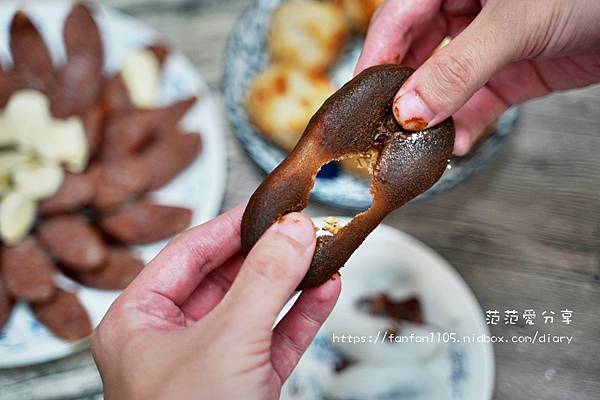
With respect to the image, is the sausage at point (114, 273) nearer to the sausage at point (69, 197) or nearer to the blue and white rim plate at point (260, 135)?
the sausage at point (69, 197)

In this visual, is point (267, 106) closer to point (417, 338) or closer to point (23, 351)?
point (417, 338)

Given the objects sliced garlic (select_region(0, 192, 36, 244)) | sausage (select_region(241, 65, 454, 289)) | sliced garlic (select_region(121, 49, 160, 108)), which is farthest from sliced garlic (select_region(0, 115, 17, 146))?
sausage (select_region(241, 65, 454, 289))

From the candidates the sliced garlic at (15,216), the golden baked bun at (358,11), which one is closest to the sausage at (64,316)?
the sliced garlic at (15,216)

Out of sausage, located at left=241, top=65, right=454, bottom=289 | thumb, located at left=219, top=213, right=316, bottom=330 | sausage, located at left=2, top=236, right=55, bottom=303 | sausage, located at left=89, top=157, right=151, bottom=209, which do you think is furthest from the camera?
sausage, located at left=89, top=157, right=151, bottom=209

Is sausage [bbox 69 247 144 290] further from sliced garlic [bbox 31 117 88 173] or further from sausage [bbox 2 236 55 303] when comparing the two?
sliced garlic [bbox 31 117 88 173]

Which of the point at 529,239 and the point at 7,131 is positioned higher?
the point at 7,131

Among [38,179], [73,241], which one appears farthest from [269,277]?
[38,179]

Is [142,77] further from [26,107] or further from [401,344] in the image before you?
[401,344]

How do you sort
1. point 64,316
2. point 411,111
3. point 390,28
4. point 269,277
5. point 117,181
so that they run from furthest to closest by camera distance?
point 117,181
point 64,316
point 390,28
point 411,111
point 269,277
